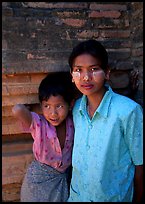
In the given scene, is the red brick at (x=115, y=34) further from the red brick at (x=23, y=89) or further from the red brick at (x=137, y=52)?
the red brick at (x=23, y=89)

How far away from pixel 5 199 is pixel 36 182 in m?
0.40

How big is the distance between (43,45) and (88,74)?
0.51 meters

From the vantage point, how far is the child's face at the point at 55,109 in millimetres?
1974

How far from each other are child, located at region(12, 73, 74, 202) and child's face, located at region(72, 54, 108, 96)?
0.75 ft

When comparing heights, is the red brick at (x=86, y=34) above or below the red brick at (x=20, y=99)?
above

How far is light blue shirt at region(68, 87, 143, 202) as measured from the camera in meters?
1.76

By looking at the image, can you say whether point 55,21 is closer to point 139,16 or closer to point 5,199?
point 139,16

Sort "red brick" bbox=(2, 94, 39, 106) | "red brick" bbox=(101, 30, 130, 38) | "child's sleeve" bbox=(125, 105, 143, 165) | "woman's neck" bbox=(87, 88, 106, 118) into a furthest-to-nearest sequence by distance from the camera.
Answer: "red brick" bbox=(101, 30, 130, 38) → "red brick" bbox=(2, 94, 39, 106) → "woman's neck" bbox=(87, 88, 106, 118) → "child's sleeve" bbox=(125, 105, 143, 165)

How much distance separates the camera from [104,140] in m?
1.78

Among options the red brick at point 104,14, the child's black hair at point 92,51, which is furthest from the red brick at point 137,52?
the child's black hair at point 92,51

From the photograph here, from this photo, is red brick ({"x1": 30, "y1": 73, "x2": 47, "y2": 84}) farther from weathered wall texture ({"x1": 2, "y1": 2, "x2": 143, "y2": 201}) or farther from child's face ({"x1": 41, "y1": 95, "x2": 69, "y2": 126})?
child's face ({"x1": 41, "y1": 95, "x2": 69, "y2": 126})

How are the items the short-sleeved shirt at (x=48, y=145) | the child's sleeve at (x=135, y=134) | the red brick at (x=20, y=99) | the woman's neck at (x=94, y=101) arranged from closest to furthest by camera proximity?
the child's sleeve at (x=135, y=134) < the woman's neck at (x=94, y=101) < the short-sleeved shirt at (x=48, y=145) < the red brick at (x=20, y=99)

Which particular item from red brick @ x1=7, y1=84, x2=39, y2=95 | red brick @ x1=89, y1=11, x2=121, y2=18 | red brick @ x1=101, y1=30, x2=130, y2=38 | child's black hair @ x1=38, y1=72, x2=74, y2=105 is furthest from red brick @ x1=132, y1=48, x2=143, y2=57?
red brick @ x1=7, y1=84, x2=39, y2=95

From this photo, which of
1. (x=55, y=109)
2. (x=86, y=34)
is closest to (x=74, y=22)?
(x=86, y=34)
